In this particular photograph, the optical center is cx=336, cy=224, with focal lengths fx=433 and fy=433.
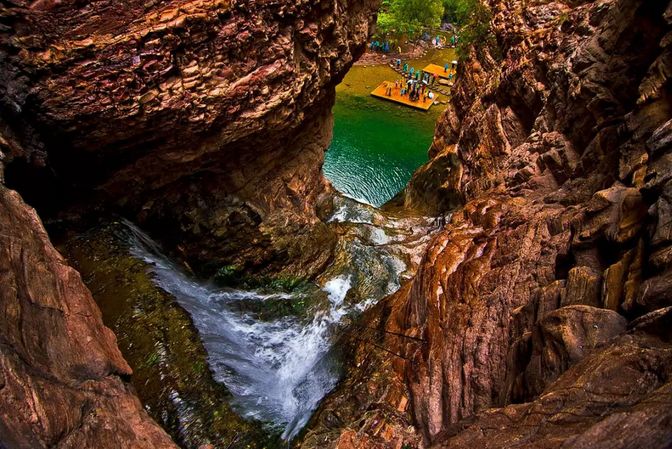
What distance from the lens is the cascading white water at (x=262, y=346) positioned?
32.3ft

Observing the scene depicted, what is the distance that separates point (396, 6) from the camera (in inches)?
1558

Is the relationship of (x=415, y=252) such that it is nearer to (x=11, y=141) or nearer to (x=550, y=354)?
(x=550, y=354)

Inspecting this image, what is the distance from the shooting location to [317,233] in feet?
51.6

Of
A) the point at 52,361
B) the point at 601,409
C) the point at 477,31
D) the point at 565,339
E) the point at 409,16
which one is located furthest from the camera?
the point at 409,16

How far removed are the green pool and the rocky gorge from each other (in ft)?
29.5

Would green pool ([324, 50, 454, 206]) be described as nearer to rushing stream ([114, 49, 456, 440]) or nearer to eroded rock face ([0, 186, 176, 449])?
rushing stream ([114, 49, 456, 440])

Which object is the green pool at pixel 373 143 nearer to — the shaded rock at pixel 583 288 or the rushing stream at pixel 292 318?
the rushing stream at pixel 292 318

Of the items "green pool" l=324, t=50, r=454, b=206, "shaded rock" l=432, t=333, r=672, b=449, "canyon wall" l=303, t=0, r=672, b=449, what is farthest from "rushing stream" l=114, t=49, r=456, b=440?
"green pool" l=324, t=50, r=454, b=206

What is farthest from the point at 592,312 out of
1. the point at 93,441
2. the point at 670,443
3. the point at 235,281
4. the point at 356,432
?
the point at 235,281

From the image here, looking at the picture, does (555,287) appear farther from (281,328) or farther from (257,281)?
(257,281)

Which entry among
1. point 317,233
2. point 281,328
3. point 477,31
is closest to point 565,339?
point 281,328

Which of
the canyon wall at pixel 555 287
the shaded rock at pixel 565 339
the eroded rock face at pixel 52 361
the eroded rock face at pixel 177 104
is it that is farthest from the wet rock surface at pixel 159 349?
the shaded rock at pixel 565 339

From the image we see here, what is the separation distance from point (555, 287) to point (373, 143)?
22.6 metres

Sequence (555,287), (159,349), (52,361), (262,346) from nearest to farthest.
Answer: (52,361), (555,287), (159,349), (262,346)
